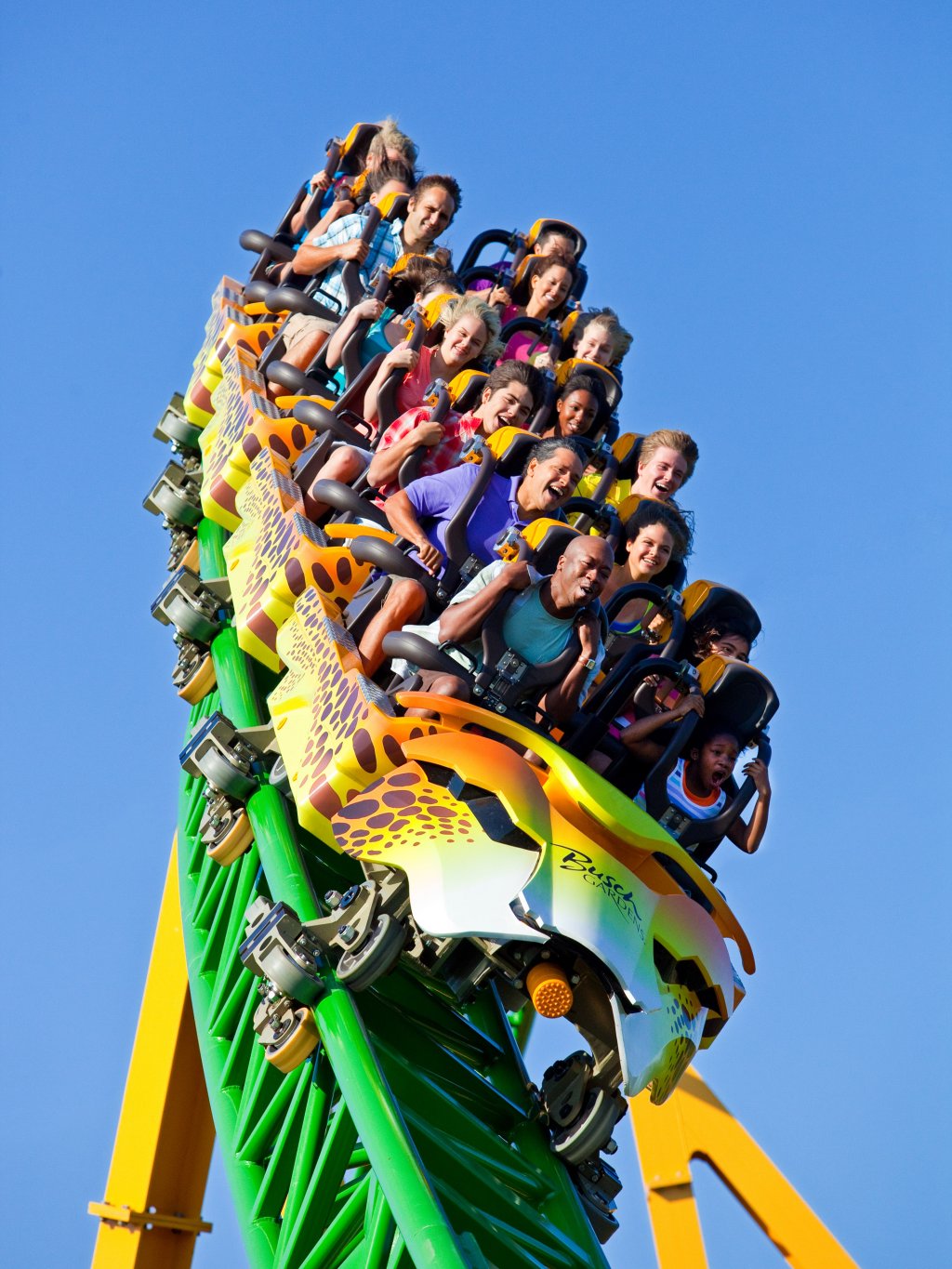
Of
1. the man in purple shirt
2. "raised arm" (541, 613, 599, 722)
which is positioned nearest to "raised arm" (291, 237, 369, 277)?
the man in purple shirt

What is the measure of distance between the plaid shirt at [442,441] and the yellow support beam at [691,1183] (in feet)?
10.5

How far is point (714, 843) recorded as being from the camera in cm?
487

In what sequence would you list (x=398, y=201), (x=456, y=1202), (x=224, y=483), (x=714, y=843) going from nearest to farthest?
(x=456, y=1202), (x=714, y=843), (x=224, y=483), (x=398, y=201)

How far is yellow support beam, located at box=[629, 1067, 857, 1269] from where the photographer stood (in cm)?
731

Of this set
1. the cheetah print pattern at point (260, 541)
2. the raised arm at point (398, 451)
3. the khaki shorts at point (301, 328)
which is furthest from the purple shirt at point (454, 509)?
the khaki shorts at point (301, 328)

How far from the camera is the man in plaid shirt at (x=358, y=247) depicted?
7.54 m

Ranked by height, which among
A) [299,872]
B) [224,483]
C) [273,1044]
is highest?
[224,483]

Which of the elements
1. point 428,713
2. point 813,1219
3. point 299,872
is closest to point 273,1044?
point 299,872

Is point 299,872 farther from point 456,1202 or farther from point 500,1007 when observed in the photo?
point 456,1202

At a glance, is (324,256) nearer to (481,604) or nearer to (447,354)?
(447,354)

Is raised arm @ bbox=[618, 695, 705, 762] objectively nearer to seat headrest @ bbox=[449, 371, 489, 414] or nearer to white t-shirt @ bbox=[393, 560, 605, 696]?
white t-shirt @ bbox=[393, 560, 605, 696]

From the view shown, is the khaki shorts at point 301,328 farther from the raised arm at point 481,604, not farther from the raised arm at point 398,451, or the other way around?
the raised arm at point 481,604

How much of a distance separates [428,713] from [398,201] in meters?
4.77

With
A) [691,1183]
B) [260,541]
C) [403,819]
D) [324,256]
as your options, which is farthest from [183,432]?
[403,819]
